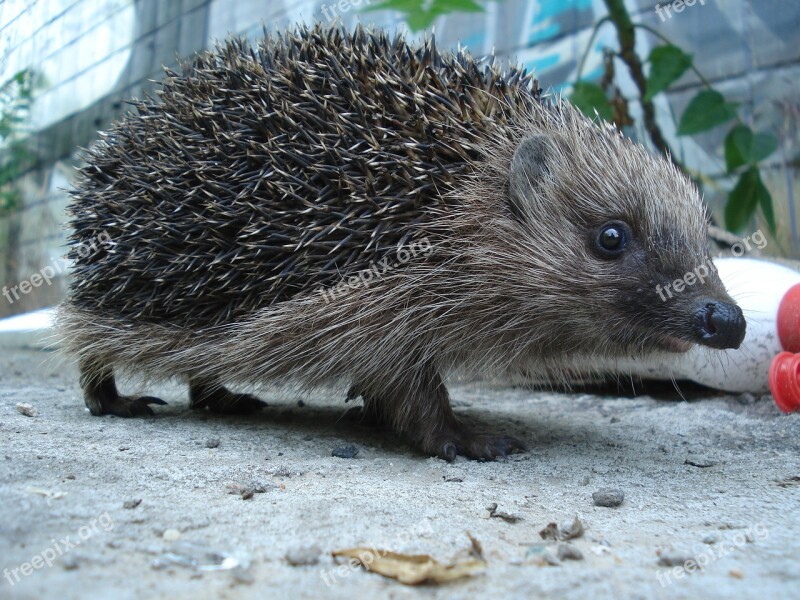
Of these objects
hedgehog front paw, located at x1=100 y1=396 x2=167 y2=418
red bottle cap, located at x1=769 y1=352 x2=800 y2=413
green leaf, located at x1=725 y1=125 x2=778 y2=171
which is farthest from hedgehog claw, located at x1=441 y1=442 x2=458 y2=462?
green leaf, located at x1=725 y1=125 x2=778 y2=171

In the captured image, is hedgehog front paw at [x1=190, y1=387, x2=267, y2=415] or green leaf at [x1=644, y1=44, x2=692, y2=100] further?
green leaf at [x1=644, y1=44, x2=692, y2=100]

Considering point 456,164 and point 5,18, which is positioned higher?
point 5,18

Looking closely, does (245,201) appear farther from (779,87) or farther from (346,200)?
(779,87)

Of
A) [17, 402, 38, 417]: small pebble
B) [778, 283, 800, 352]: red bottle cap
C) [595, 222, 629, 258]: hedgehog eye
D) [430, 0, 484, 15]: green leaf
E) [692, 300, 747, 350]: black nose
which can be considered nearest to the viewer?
[692, 300, 747, 350]: black nose

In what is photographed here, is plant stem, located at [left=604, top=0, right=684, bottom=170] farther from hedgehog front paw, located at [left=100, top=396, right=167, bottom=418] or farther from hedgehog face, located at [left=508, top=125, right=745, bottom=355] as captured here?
hedgehog front paw, located at [left=100, top=396, right=167, bottom=418]

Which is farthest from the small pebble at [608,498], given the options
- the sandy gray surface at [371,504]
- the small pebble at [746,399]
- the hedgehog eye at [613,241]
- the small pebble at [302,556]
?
the small pebble at [746,399]

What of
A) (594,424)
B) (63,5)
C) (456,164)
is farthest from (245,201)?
(63,5)
